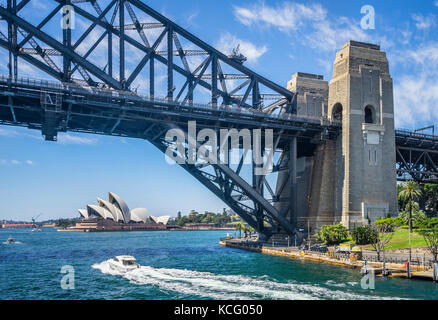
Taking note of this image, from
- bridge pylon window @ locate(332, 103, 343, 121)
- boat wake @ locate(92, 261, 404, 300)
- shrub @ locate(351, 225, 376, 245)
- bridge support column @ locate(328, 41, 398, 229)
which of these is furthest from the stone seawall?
bridge pylon window @ locate(332, 103, 343, 121)

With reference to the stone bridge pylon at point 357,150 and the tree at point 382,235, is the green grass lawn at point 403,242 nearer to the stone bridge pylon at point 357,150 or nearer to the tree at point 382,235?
the tree at point 382,235

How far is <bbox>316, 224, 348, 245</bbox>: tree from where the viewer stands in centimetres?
6531

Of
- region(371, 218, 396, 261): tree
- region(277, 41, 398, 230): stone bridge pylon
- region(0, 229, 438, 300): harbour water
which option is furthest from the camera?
region(277, 41, 398, 230): stone bridge pylon

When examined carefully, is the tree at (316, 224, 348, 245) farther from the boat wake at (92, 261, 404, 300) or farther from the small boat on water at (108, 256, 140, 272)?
the small boat on water at (108, 256, 140, 272)

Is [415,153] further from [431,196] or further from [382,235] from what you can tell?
[382,235]

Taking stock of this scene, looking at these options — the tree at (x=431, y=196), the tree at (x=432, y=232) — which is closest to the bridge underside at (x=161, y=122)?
the tree at (x=432, y=232)

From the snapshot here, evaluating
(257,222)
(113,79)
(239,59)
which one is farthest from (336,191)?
(113,79)

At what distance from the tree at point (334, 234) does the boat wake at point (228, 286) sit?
25.0 meters

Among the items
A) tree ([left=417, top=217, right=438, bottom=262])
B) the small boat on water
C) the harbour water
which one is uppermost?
tree ([left=417, top=217, right=438, bottom=262])

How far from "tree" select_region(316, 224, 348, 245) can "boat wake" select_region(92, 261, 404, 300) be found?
25032 mm

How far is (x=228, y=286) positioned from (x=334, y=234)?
31216 mm

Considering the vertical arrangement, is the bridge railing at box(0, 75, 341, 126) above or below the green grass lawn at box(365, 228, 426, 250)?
above

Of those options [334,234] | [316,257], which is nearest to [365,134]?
[334,234]
